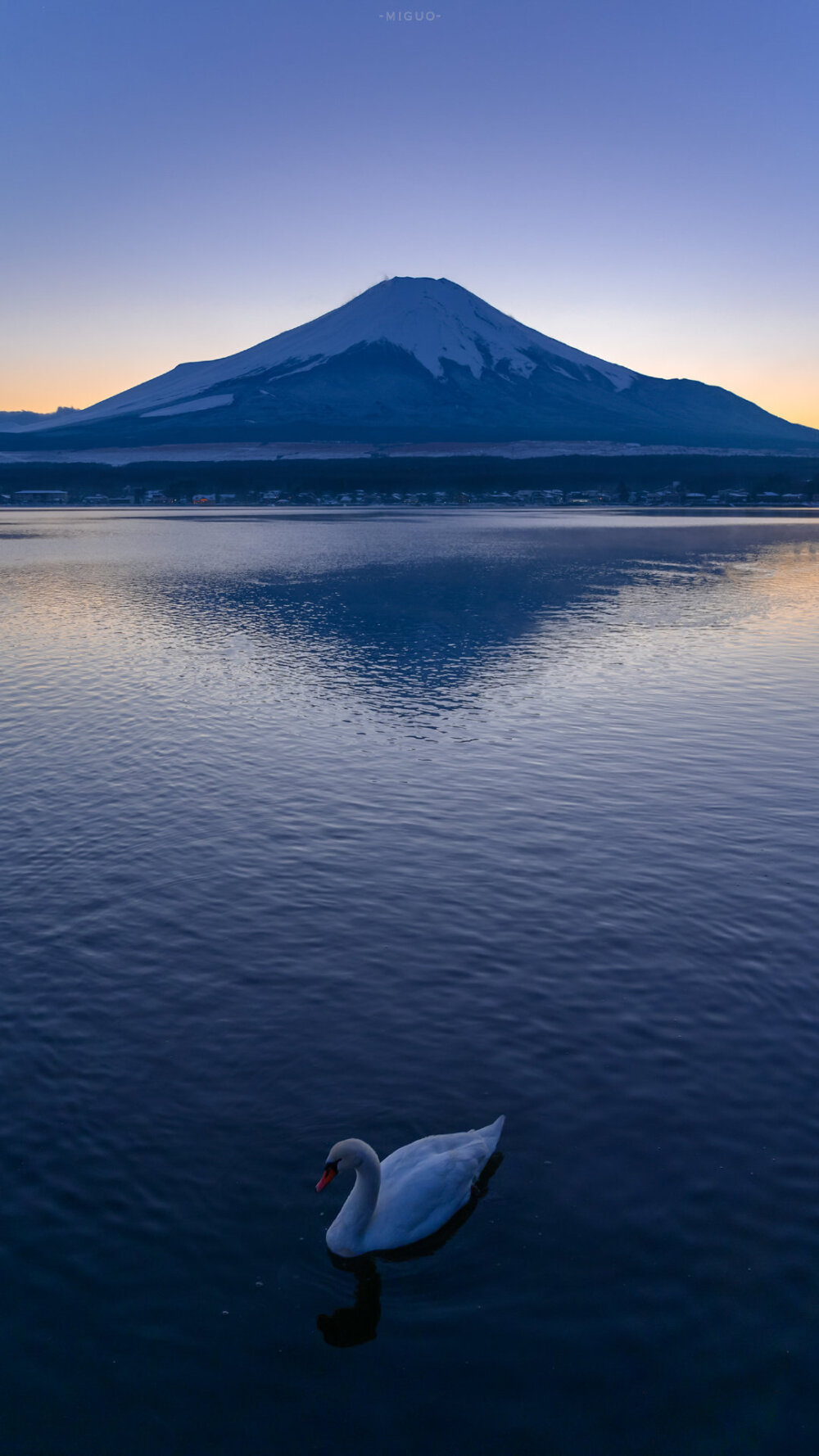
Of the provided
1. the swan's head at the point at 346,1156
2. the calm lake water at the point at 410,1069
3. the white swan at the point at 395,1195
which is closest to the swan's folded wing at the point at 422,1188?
the white swan at the point at 395,1195

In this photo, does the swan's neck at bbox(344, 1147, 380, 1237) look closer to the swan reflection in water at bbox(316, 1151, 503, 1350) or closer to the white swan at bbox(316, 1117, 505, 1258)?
the white swan at bbox(316, 1117, 505, 1258)

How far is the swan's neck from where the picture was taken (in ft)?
32.5

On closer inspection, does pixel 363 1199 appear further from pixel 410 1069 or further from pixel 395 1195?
pixel 410 1069

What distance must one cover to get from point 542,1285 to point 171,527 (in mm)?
142314

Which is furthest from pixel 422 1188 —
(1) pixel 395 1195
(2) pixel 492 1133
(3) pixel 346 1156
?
(2) pixel 492 1133

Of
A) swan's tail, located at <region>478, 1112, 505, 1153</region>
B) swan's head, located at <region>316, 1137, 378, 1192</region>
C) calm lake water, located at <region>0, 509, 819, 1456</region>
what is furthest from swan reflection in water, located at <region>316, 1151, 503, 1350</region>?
swan's head, located at <region>316, 1137, 378, 1192</region>

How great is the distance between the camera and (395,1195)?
10.0 metres

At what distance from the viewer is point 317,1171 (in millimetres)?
11047

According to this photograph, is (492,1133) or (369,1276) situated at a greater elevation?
(492,1133)

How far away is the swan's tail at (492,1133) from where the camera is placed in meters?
10.8

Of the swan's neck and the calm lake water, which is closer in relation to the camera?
the calm lake water

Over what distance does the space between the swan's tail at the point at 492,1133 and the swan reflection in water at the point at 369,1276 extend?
0.57 meters

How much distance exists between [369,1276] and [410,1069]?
324 cm

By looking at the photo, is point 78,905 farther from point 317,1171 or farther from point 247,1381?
point 247,1381
